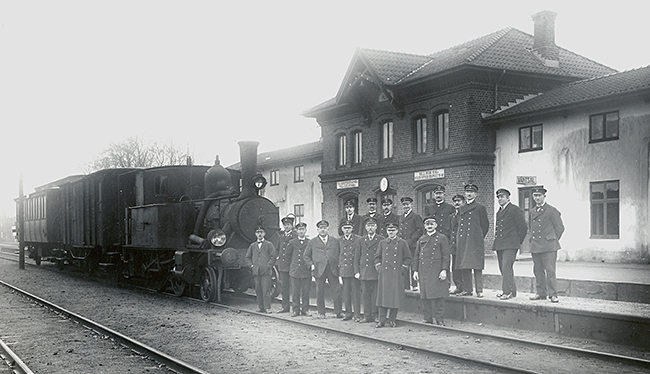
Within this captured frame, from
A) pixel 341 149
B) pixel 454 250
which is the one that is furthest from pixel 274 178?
pixel 454 250

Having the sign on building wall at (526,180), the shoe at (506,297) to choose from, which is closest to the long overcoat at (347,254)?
the shoe at (506,297)

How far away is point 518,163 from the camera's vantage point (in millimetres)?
22594

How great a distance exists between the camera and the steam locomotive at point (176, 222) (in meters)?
14.1

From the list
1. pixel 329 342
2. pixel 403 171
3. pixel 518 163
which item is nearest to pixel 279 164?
pixel 403 171

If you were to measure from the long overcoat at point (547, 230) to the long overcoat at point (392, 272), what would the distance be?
199 centimetres

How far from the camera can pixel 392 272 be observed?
1058 centimetres

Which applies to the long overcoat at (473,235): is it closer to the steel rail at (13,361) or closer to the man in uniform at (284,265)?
the man in uniform at (284,265)

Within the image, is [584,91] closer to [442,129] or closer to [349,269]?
[442,129]

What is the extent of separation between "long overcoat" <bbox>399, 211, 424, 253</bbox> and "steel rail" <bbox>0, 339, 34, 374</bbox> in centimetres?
639

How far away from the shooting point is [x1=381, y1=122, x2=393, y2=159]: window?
27.3 metres

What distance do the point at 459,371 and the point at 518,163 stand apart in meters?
16.1

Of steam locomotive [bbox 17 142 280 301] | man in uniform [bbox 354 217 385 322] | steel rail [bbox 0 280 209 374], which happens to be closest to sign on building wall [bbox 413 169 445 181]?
steam locomotive [bbox 17 142 280 301]

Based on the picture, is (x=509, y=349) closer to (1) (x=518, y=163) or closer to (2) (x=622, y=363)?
(2) (x=622, y=363)

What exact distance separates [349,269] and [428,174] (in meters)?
13.9
